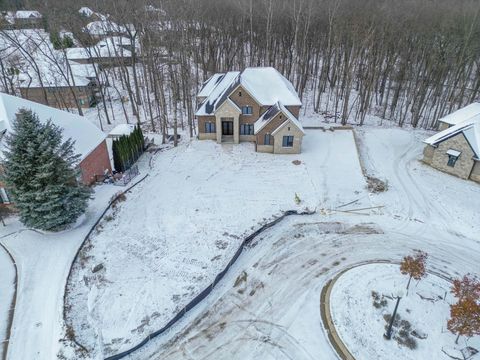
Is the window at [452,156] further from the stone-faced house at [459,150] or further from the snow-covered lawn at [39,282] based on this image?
the snow-covered lawn at [39,282]

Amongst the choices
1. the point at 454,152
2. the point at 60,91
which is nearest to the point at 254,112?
the point at 454,152

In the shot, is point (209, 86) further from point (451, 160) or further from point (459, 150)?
point (459, 150)

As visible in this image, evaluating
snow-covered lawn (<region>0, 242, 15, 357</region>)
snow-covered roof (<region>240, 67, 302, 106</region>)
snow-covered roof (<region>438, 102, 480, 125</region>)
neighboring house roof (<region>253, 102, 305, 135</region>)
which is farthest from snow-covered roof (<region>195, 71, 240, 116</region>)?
snow-covered roof (<region>438, 102, 480, 125</region>)

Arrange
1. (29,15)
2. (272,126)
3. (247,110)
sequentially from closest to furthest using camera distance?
1. (272,126)
2. (247,110)
3. (29,15)

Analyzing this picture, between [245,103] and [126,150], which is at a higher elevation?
[245,103]

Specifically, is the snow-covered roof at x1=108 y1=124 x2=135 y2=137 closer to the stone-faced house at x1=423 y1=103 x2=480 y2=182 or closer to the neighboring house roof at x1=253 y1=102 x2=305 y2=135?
the neighboring house roof at x1=253 y1=102 x2=305 y2=135

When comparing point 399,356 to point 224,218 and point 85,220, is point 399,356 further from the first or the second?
point 85,220
